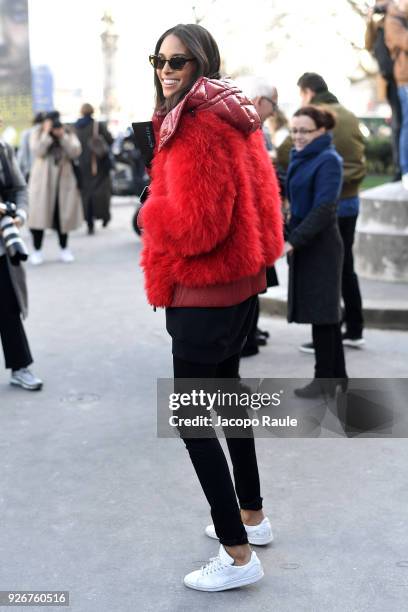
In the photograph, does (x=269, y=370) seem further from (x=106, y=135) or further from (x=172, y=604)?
(x=106, y=135)

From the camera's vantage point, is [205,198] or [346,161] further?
[346,161]

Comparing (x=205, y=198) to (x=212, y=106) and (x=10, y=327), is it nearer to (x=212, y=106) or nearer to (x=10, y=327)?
(x=212, y=106)

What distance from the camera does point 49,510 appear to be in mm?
4160

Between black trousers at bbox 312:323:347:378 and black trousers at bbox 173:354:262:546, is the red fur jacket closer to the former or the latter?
black trousers at bbox 173:354:262:546

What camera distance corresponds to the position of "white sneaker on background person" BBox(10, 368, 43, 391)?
6.04 m

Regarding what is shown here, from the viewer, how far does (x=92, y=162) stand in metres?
14.1

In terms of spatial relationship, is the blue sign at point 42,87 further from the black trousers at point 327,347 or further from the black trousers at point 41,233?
the black trousers at point 327,347

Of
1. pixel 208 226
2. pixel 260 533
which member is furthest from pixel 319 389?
pixel 208 226

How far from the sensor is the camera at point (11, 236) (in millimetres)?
5574

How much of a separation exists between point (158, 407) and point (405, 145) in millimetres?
4735

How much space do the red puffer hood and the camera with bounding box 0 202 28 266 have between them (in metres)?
2.56

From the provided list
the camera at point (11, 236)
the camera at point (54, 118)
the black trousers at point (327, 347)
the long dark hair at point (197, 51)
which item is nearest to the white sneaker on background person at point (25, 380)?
the camera at point (11, 236)

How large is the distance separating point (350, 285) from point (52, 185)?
18.9 ft

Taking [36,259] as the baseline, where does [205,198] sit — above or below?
above
